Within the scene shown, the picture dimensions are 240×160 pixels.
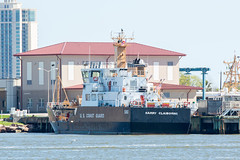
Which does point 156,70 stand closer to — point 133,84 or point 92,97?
point 133,84

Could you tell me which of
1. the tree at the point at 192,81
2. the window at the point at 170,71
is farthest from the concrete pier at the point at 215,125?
the tree at the point at 192,81

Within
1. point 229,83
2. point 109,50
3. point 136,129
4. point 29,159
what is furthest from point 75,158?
point 109,50

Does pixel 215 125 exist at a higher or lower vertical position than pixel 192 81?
lower

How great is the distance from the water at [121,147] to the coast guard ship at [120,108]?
1764 mm

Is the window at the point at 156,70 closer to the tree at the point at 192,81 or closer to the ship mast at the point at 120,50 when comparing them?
the ship mast at the point at 120,50

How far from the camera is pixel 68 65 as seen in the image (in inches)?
4540

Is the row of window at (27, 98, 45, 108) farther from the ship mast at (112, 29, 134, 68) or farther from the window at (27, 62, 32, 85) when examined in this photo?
the ship mast at (112, 29, 134, 68)

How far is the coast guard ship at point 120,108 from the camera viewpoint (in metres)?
76.8

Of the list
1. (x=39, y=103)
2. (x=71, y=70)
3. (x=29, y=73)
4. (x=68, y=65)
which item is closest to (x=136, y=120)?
(x=71, y=70)

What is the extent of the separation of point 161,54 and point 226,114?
33890mm

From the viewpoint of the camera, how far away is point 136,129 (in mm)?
76750

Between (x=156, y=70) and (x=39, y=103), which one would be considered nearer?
(x=39, y=103)

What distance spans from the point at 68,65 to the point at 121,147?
170 feet

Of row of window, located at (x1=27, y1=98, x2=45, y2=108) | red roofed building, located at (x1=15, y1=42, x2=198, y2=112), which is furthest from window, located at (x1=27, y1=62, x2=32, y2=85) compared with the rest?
row of window, located at (x1=27, y1=98, x2=45, y2=108)
